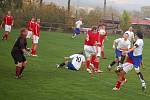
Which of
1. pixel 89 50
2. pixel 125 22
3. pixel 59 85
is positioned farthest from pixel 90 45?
pixel 125 22

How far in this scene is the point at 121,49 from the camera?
64.6 ft

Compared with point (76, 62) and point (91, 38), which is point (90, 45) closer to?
point (91, 38)


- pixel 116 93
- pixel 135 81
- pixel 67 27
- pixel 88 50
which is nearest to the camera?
pixel 116 93

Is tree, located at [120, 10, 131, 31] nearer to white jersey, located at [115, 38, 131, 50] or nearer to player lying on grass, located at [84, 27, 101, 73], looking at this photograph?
white jersey, located at [115, 38, 131, 50]

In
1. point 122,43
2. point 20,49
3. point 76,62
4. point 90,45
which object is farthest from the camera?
point 76,62

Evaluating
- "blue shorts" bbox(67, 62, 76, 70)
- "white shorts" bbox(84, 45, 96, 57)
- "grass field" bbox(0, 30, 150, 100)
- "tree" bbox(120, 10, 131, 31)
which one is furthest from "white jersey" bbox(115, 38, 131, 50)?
"tree" bbox(120, 10, 131, 31)

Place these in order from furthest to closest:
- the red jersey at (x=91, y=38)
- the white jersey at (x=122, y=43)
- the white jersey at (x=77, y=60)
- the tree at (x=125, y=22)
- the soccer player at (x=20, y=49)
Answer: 1. the tree at (x=125, y=22)
2. the white jersey at (x=77, y=60)
3. the white jersey at (x=122, y=43)
4. the red jersey at (x=91, y=38)
5. the soccer player at (x=20, y=49)

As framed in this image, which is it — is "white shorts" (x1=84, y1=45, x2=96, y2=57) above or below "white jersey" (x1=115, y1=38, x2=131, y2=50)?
below

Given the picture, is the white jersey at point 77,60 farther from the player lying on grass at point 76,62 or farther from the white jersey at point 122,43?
the white jersey at point 122,43

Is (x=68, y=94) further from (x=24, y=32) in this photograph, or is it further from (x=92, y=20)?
(x=92, y=20)

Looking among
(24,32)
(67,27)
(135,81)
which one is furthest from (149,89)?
(67,27)

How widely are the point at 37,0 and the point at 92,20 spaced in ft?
31.4

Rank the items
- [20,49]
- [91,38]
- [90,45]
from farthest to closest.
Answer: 1. [90,45]
2. [91,38]
3. [20,49]

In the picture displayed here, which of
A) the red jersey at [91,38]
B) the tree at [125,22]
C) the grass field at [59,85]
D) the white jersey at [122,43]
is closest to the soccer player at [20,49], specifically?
the grass field at [59,85]
